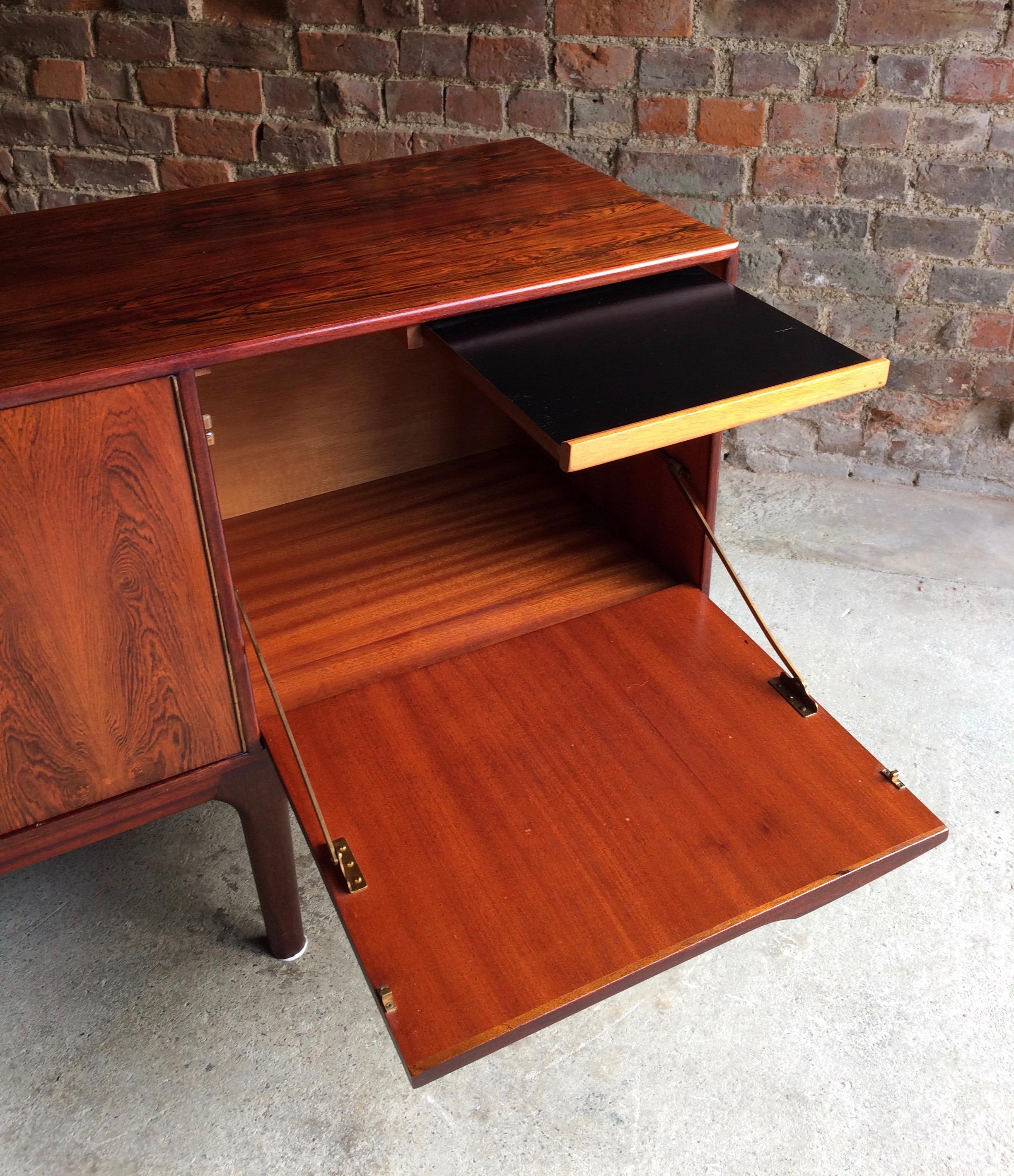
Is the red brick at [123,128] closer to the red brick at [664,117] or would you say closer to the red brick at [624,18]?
the red brick at [624,18]

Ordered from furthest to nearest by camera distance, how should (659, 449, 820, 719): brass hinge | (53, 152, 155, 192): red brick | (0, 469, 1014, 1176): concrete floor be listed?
(53, 152, 155, 192): red brick, (0, 469, 1014, 1176): concrete floor, (659, 449, 820, 719): brass hinge

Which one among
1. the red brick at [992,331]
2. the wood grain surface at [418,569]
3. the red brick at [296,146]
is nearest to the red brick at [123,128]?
the red brick at [296,146]

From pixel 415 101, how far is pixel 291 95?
0.85 feet

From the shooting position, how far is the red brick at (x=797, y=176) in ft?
7.48

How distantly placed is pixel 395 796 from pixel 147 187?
1.81m

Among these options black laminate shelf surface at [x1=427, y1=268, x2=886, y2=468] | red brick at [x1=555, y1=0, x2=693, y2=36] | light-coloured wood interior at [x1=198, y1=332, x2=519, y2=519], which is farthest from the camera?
red brick at [x1=555, y1=0, x2=693, y2=36]

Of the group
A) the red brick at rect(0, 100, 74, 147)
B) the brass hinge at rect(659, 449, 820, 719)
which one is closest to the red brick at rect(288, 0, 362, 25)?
the red brick at rect(0, 100, 74, 147)

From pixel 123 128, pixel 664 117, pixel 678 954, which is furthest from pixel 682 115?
pixel 678 954

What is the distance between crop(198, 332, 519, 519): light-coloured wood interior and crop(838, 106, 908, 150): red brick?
0.93 m

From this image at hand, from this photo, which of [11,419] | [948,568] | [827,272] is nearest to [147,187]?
[827,272]

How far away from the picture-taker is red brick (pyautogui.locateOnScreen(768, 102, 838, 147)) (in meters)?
2.22

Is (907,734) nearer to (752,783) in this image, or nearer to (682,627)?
(682,627)

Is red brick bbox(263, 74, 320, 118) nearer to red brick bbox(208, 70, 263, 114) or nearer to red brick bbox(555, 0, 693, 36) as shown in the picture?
red brick bbox(208, 70, 263, 114)

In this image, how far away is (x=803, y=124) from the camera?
225cm
